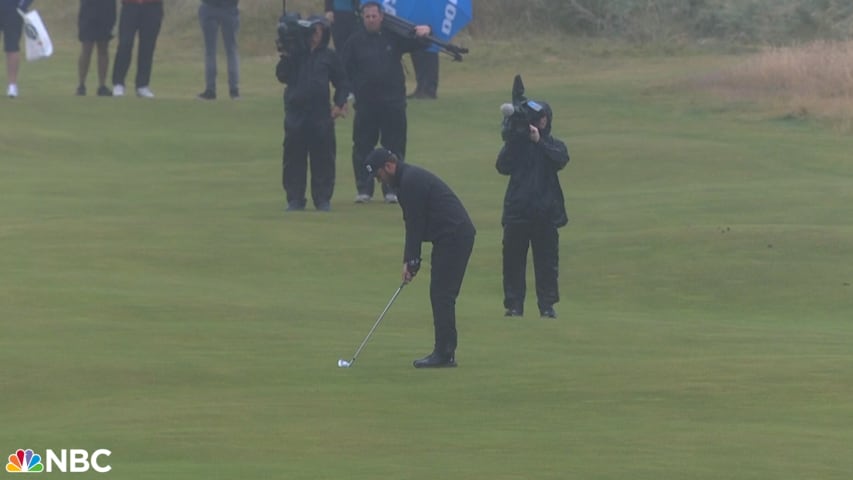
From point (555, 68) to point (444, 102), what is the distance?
6442mm

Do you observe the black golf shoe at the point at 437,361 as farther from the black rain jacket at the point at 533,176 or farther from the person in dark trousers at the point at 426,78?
the person in dark trousers at the point at 426,78

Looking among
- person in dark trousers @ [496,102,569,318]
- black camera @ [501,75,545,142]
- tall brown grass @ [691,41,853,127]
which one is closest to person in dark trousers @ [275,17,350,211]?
person in dark trousers @ [496,102,569,318]

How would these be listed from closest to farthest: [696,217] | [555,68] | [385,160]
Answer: [385,160] → [696,217] → [555,68]

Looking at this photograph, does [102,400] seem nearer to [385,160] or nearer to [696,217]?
[385,160]

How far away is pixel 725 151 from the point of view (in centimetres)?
3011

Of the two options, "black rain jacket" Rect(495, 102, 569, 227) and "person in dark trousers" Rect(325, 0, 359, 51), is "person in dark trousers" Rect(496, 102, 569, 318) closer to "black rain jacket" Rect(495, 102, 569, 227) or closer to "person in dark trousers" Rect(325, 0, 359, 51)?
"black rain jacket" Rect(495, 102, 569, 227)

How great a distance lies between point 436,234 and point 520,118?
2.85 m

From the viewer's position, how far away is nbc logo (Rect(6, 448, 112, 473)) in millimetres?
11227

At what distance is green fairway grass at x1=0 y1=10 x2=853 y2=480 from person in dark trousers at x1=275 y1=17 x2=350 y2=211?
0.66 metres

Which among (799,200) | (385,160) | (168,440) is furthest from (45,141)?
(168,440)

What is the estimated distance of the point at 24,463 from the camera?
11.4 metres

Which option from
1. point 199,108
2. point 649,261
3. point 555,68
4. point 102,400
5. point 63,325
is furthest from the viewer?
point 555,68

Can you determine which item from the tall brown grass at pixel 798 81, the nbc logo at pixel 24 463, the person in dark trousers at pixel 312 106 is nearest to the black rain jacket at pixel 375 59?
the person in dark trousers at pixel 312 106

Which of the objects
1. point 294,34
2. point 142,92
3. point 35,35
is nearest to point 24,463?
point 294,34
